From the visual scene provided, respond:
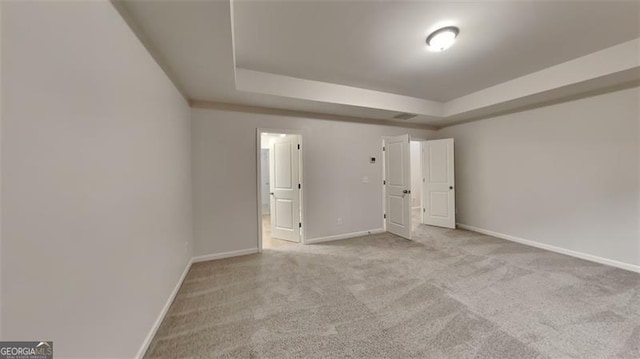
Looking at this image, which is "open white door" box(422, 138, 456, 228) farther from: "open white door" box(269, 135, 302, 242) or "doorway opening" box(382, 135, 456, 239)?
"open white door" box(269, 135, 302, 242)

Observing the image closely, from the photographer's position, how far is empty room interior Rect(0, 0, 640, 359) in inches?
37.9

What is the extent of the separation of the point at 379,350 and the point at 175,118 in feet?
9.94

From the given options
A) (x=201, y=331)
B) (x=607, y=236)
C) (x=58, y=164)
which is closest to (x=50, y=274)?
(x=58, y=164)

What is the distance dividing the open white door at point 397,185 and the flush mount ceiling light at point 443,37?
221cm

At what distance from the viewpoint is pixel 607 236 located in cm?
307

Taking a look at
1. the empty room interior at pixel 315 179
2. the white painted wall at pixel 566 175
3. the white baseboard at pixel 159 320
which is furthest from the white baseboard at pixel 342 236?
the white painted wall at pixel 566 175

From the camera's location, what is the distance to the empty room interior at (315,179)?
3.15 feet

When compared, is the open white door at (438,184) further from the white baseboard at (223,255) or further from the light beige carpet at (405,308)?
the white baseboard at (223,255)

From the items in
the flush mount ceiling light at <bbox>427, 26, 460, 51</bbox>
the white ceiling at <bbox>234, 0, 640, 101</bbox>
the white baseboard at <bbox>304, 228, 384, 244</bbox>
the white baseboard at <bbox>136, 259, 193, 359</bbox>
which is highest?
→ the white ceiling at <bbox>234, 0, 640, 101</bbox>

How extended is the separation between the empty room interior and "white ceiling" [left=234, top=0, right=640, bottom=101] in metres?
0.03

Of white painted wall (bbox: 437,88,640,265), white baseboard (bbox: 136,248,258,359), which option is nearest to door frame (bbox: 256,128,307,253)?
white baseboard (bbox: 136,248,258,359)

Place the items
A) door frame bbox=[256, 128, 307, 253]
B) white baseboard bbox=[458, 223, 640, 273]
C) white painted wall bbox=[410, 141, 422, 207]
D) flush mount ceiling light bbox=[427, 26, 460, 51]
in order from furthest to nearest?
1. white painted wall bbox=[410, 141, 422, 207]
2. door frame bbox=[256, 128, 307, 253]
3. white baseboard bbox=[458, 223, 640, 273]
4. flush mount ceiling light bbox=[427, 26, 460, 51]

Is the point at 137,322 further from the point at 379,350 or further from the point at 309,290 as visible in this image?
the point at 379,350

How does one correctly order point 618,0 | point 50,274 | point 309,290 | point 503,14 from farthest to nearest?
point 309,290, point 503,14, point 618,0, point 50,274
